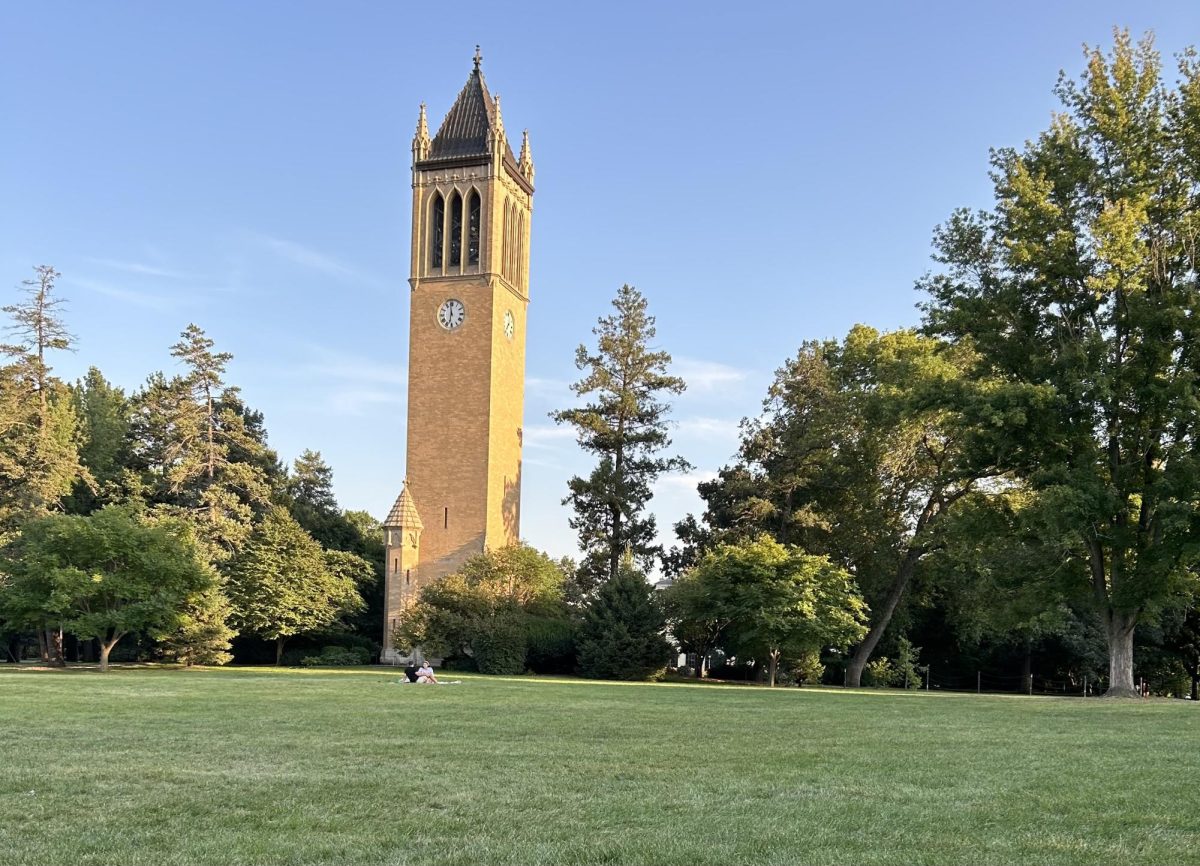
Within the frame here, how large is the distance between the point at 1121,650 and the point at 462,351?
101 feet

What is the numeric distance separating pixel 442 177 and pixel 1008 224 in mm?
30357

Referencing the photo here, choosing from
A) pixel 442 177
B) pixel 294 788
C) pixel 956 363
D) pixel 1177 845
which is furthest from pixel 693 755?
pixel 442 177

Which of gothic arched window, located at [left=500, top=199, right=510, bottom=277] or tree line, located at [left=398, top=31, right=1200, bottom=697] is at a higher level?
gothic arched window, located at [left=500, top=199, right=510, bottom=277]

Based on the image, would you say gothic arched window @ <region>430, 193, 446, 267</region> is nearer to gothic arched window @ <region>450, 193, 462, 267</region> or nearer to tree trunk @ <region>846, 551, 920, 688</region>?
gothic arched window @ <region>450, 193, 462, 267</region>

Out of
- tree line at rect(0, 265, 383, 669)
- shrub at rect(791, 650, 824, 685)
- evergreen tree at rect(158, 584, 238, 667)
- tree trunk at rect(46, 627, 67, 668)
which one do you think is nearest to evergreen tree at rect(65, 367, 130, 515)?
tree line at rect(0, 265, 383, 669)

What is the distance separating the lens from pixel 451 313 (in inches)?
1938

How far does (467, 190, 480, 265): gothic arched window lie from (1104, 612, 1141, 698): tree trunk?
32.1 metres

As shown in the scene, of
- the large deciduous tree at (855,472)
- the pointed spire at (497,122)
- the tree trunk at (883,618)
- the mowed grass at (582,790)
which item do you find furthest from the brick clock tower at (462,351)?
the mowed grass at (582,790)

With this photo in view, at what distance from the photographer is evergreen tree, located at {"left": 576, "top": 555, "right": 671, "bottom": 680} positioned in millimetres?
38594

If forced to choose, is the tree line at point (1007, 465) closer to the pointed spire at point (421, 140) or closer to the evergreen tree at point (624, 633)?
the evergreen tree at point (624, 633)

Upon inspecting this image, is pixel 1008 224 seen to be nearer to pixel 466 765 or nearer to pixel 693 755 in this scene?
pixel 693 755

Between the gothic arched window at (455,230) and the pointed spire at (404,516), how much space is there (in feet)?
36.7

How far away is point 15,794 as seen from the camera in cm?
744

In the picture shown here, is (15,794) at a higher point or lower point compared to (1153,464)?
lower
